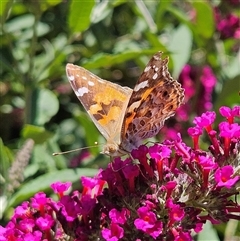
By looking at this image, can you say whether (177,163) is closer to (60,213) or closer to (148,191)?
(148,191)

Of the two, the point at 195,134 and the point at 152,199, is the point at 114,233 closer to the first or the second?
the point at 152,199

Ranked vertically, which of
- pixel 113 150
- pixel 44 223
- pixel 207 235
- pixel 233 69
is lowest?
pixel 207 235

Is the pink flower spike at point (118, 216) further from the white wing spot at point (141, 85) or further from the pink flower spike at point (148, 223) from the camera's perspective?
the white wing spot at point (141, 85)

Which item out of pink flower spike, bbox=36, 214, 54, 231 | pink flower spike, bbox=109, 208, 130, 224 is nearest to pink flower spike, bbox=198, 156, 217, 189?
pink flower spike, bbox=109, 208, 130, 224

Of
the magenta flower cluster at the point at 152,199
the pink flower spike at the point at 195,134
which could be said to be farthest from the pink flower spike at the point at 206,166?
the pink flower spike at the point at 195,134

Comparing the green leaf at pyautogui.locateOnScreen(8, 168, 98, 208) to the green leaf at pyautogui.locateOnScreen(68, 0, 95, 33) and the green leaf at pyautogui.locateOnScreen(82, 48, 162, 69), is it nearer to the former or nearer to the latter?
the green leaf at pyautogui.locateOnScreen(82, 48, 162, 69)

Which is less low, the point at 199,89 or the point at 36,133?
the point at 36,133

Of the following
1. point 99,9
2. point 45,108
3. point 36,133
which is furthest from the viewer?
point 45,108

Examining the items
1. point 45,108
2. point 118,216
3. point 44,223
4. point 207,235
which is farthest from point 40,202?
point 45,108
